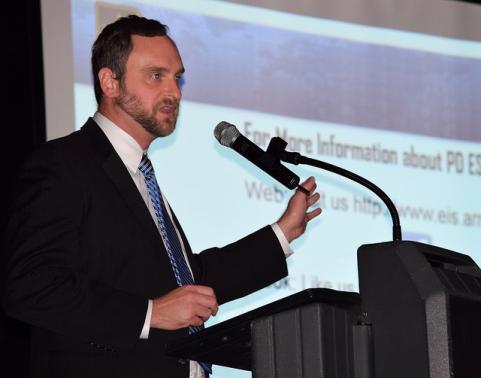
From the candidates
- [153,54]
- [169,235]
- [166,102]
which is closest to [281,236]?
[169,235]

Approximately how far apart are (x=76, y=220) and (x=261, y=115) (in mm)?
1553

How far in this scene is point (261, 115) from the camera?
149 inches

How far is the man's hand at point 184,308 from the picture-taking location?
211 centimetres

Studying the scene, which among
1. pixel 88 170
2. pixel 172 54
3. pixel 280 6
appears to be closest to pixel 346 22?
pixel 280 6

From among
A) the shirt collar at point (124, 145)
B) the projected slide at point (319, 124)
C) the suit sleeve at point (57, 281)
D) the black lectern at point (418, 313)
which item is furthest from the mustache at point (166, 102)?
the black lectern at point (418, 313)

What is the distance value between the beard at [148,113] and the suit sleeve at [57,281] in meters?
0.36

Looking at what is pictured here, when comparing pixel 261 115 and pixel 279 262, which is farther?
pixel 261 115

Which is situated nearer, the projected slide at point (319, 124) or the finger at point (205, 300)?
the finger at point (205, 300)

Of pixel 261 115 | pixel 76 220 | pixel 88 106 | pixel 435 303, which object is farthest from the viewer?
pixel 261 115

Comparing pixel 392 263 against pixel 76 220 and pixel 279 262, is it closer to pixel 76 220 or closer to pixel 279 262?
pixel 76 220

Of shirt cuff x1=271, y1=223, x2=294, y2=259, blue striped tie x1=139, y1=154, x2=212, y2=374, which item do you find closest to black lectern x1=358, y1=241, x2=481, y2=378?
blue striped tie x1=139, y1=154, x2=212, y2=374

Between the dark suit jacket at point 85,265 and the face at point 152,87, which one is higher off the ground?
the face at point 152,87

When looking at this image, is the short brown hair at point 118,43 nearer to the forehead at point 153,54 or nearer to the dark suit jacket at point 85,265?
the forehead at point 153,54

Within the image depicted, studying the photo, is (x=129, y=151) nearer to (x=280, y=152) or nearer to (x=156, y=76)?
(x=156, y=76)
